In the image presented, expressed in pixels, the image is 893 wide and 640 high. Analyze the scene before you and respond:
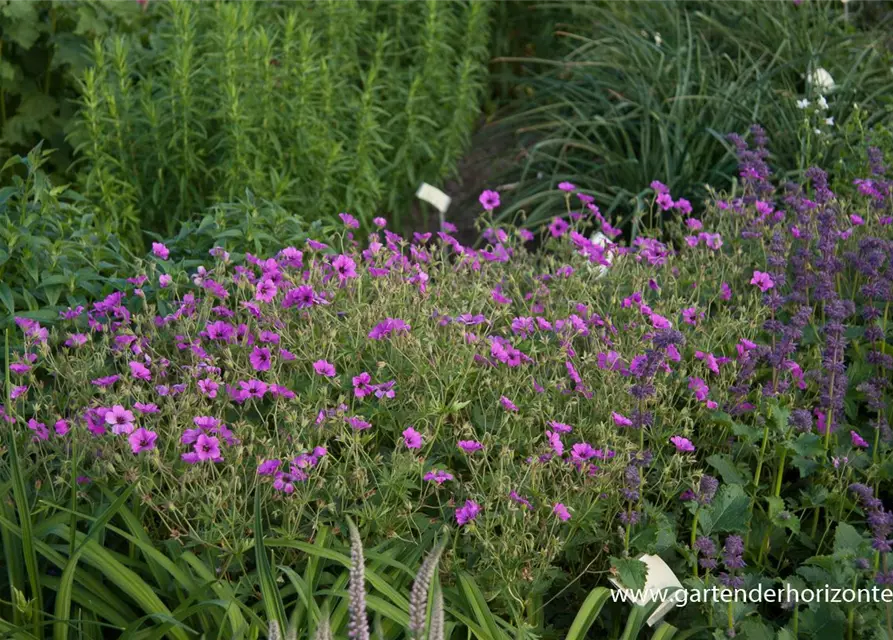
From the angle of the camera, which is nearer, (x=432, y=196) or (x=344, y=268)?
(x=344, y=268)

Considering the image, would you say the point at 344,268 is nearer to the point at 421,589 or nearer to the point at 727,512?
the point at 727,512

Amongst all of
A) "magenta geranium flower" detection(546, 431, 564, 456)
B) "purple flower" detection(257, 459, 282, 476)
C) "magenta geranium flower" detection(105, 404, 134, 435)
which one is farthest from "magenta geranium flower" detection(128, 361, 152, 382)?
"magenta geranium flower" detection(546, 431, 564, 456)

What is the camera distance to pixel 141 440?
2.37 m

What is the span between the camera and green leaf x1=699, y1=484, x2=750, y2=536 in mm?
2625

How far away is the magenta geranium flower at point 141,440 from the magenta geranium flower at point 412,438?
0.53 meters

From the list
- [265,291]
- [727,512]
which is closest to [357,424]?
[265,291]

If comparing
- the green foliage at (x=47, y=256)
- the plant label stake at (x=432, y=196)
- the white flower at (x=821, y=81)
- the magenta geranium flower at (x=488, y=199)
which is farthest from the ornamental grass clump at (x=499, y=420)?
the white flower at (x=821, y=81)

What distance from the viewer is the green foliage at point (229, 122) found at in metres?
4.00

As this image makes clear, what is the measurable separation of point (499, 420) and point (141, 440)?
91cm

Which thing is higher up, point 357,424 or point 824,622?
point 357,424

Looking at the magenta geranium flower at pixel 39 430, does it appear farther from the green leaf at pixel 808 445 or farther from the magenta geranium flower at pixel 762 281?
the magenta geranium flower at pixel 762 281

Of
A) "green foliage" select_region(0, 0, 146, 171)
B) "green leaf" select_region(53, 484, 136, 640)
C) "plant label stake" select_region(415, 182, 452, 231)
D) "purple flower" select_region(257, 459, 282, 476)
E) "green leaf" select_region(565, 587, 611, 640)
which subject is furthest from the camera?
"green foliage" select_region(0, 0, 146, 171)

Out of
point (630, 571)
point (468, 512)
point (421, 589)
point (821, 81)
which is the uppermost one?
point (421, 589)

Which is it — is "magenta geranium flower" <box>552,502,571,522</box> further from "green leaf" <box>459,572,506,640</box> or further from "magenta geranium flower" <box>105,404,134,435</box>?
"magenta geranium flower" <box>105,404,134,435</box>
